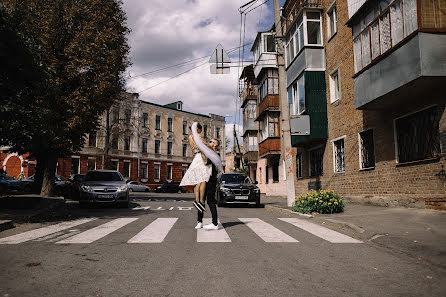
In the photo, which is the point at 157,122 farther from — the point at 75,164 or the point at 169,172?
the point at 75,164

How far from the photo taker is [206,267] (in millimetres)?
4172

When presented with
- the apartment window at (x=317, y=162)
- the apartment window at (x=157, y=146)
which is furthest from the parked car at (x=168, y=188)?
the apartment window at (x=317, y=162)

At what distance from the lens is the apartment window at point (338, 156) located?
1636 centimetres

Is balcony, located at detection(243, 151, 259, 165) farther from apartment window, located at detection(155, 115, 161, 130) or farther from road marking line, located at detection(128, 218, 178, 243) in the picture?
road marking line, located at detection(128, 218, 178, 243)

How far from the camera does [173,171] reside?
54969 millimetres

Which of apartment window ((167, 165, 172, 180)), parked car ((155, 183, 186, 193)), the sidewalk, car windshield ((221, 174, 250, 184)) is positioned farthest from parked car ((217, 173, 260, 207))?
apartment window ((167, 165, 172, 180))

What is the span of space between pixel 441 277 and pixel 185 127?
5497 cm

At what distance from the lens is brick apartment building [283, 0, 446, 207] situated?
9422mm

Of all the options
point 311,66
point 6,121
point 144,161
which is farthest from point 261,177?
point 6,121

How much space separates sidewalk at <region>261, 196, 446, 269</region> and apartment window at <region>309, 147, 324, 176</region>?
29.5ft

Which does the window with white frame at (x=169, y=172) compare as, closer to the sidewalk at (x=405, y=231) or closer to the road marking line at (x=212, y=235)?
the sidewalk at (x=405, y=231)

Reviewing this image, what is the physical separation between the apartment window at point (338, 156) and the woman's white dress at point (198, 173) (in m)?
10.7

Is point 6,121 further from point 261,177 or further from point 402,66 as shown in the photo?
point 261,177

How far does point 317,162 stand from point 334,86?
4084 mm
